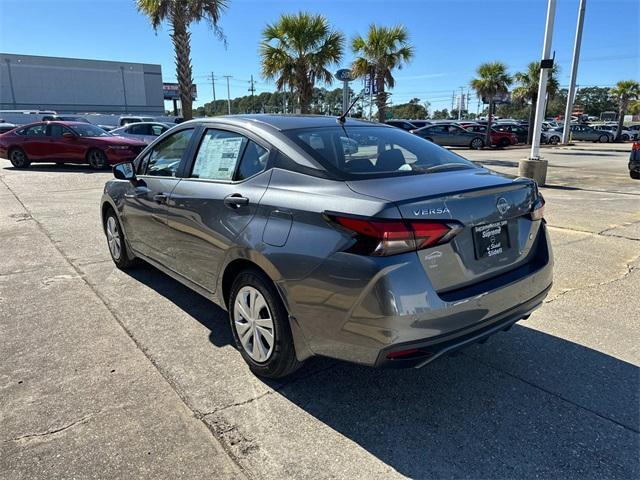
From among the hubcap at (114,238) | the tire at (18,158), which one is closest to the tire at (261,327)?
the hubcap at (114,238)

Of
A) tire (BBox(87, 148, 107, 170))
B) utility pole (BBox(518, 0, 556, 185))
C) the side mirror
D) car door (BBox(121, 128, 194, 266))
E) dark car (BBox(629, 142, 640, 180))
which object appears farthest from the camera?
tire (BBox(87, 148, 107, 170))

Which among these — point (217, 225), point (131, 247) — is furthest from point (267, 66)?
point (217, 225)

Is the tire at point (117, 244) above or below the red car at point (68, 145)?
below

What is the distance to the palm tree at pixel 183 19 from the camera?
719 inches

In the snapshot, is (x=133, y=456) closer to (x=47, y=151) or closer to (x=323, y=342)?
(x=323, y=342)

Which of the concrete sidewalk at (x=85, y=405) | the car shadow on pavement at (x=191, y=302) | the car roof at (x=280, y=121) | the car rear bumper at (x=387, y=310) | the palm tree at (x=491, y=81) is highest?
the palm tree at (x=491, y=81)

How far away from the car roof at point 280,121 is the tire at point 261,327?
1.05 meters

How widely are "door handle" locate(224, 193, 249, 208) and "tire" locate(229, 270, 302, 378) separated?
43cm

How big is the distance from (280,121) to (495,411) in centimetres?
234

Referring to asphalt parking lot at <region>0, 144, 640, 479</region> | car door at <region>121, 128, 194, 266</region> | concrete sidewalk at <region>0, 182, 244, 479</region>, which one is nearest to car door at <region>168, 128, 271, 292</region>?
car door at <region>121, 128, 194, 266</region>

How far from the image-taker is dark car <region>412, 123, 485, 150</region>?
27.2m

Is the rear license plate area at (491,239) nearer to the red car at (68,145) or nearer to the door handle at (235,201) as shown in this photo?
the door handle at (235,201)

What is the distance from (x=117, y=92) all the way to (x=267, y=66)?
54.8 m

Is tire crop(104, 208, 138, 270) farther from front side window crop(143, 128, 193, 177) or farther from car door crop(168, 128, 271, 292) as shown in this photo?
car door crop(168, 128, 271, 292)
